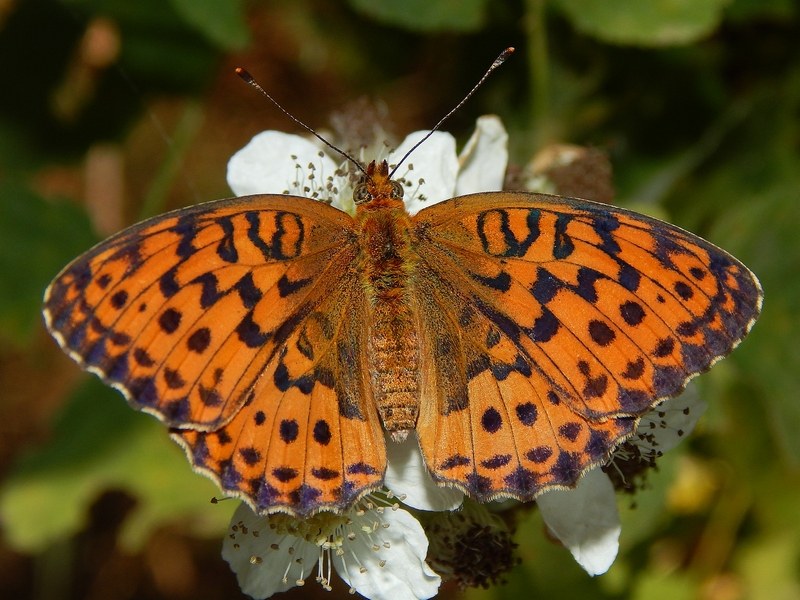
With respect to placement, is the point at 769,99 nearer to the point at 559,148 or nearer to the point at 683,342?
the point at 559,148

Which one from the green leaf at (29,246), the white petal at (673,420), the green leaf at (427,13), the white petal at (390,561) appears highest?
the green leaf at (427,13)

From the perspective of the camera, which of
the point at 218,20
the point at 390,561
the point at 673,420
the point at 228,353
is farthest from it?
the point at 218,20

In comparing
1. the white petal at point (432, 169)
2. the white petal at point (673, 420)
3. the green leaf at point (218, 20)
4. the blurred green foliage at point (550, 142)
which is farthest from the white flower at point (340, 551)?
the green leaf at point (218, 20)

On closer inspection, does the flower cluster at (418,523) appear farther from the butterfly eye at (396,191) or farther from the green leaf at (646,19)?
the green leaf at (646,19)

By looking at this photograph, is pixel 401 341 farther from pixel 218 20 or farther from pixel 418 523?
pixel 218 20

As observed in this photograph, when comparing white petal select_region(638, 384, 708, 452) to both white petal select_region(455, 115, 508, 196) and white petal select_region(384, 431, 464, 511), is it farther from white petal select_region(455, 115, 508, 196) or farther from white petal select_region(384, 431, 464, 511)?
white petal select_region(455, 115, 508, 196)

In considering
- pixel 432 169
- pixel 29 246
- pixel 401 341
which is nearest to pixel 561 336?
pixel 401 341
